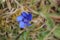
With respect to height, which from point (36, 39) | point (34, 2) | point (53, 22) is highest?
point (34, 2)

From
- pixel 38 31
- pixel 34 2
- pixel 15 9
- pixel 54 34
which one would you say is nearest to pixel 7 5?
pixel 15 9

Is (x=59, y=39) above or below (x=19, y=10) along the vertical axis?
below

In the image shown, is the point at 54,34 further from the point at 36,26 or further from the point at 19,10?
the point at 19,10

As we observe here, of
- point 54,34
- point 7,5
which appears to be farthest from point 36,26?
point 7,5

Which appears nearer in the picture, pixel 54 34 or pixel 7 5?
pixel 54 34

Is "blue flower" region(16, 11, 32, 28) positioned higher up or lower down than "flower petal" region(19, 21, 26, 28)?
higher up

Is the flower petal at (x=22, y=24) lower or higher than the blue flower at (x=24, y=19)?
lower
